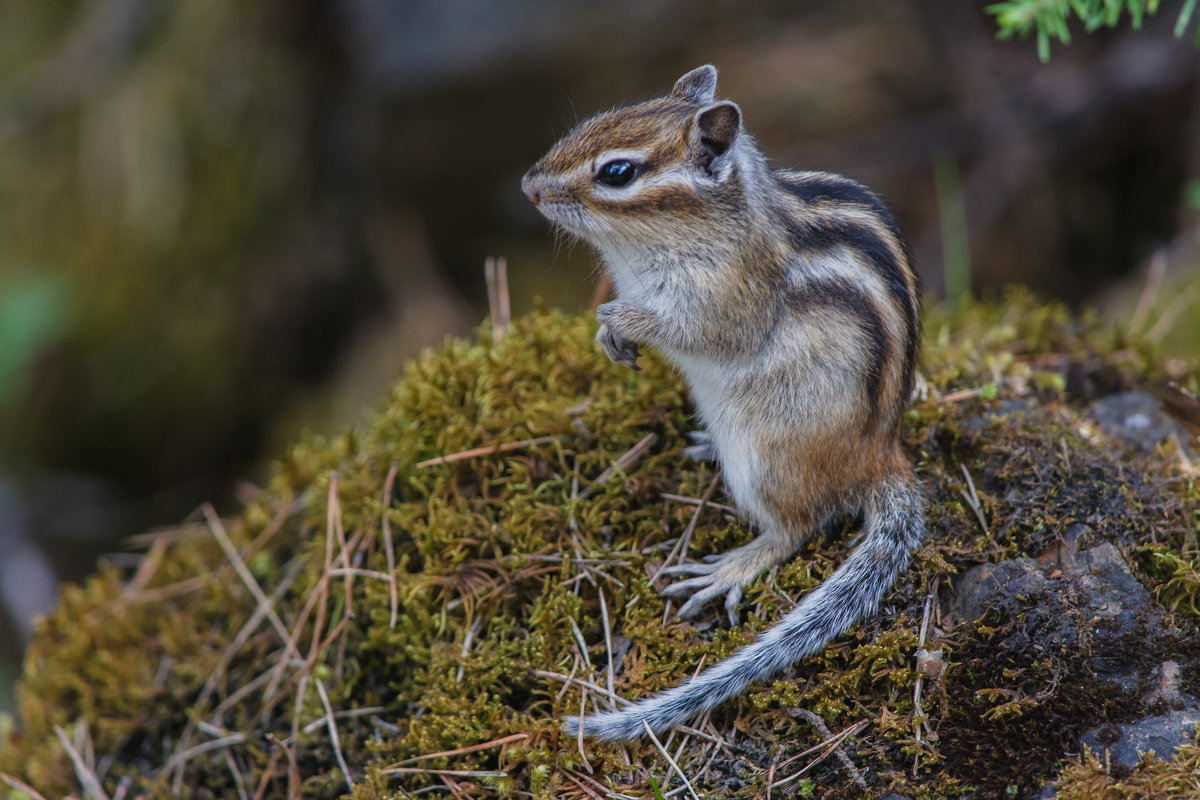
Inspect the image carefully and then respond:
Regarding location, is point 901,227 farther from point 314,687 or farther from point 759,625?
point 314,687

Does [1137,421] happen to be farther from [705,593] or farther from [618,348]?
[618,348]

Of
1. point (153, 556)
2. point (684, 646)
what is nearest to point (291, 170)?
point (153, 556)

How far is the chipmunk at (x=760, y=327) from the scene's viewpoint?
Answer: 255 centimetres

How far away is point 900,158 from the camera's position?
6305 mm

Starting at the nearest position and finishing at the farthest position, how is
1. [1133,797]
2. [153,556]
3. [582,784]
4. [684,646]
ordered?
[1133,797] < [582,784] < [684,646] < [153,556]

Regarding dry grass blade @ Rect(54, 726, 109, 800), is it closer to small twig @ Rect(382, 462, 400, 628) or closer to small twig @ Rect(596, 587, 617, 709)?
small twig @ Rect(382, 462, 400, 628)

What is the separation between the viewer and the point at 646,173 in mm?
2883

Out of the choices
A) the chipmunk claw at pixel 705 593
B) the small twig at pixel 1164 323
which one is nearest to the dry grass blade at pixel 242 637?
the chipmunk claw at pixel 705 593

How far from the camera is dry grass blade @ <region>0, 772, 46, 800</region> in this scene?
122 inches

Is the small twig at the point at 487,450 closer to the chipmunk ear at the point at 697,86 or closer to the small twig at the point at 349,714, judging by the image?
the small twig at the point at 349,714

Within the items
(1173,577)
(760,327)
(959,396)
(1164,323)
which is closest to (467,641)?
(760,327)

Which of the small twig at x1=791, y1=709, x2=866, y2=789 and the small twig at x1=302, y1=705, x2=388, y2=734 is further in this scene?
the small twig at x1=302, y1=705, x2=388, y2=734

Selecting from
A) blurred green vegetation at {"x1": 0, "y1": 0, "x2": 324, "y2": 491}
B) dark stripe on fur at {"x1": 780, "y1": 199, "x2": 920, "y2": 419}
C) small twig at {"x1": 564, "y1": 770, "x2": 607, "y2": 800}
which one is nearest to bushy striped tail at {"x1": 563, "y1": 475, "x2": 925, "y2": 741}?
small twig at {"x1": 564, "y1": 770, "x2": 607, "y2": 800}

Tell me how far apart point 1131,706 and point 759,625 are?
3.02ft
